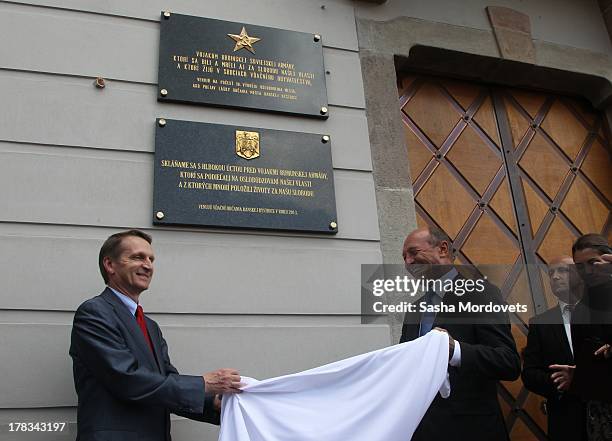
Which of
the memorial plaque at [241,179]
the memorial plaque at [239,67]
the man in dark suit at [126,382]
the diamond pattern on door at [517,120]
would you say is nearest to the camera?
the man in dark suit at [126,382]

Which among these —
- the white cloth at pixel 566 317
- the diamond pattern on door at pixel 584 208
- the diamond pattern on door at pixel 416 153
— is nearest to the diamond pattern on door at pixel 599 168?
the diamond pattern on door at pixel 584 208

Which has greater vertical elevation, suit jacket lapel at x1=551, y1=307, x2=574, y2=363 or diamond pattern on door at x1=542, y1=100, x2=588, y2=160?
diamond pattern on door at x1=542, y1=100, x2=588, y2=160

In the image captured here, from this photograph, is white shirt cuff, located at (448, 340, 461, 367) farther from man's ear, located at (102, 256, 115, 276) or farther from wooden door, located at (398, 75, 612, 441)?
man's ear, located at (102, 256, 115, 276)

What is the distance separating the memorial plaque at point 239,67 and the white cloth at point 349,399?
88.4 inches

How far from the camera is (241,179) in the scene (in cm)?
446

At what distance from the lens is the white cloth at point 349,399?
9.97 ft

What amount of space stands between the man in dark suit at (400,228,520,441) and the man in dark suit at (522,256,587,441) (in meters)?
0.43

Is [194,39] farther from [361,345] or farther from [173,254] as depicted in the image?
[361,345]

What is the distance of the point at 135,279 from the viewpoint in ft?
11.4

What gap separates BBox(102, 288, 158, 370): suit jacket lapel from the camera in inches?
126

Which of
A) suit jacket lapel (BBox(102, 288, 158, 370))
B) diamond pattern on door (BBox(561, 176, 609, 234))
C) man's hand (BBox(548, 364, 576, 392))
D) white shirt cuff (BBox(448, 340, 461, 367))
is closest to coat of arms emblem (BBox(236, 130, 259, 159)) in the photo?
suit jacket lapel (BBox(102, 288, 158, 370))

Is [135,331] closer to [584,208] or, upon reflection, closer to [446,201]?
[446,201]

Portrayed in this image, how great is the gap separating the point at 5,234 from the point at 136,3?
6.53ft

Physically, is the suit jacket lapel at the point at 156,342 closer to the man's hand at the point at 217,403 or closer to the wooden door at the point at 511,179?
the man's hand at the point at 217,403
